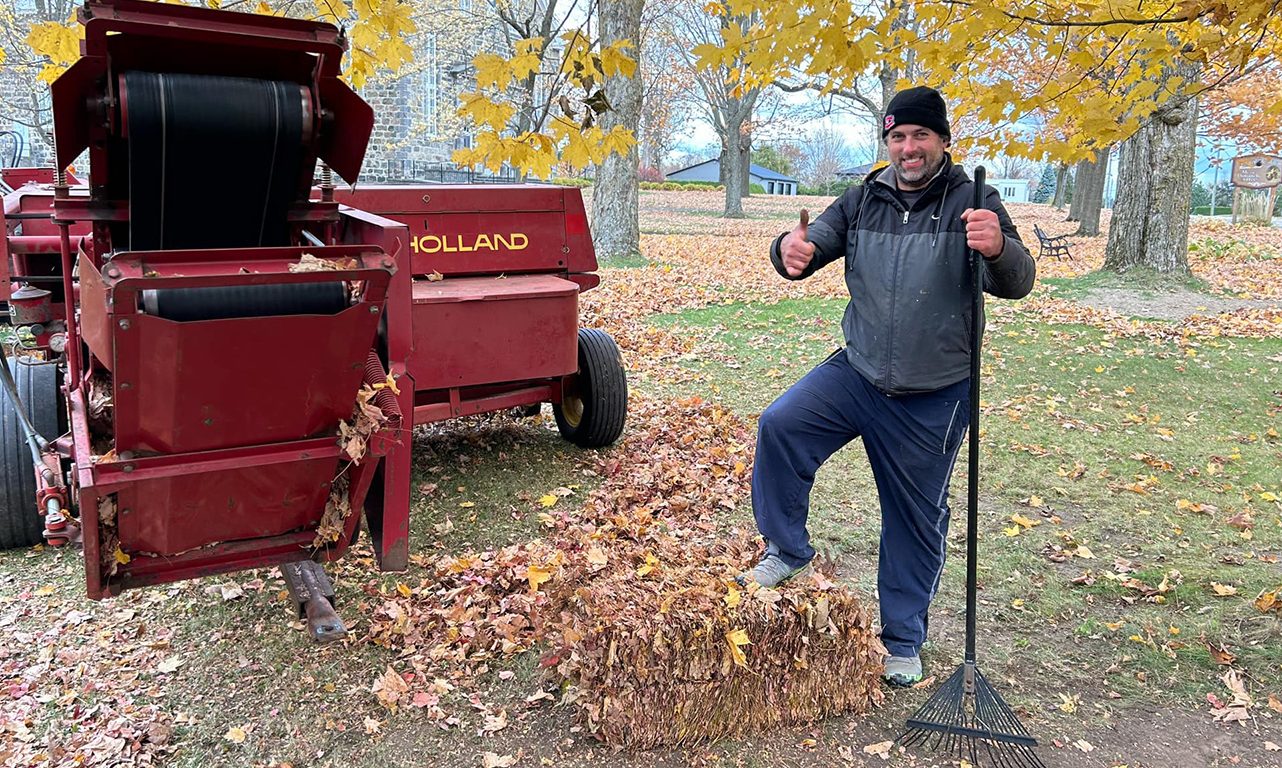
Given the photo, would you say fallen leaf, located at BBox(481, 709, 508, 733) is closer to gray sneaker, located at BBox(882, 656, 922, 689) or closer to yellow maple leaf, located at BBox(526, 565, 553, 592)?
yellow maple leaf, located at BBox(526, 565, 553, 592)

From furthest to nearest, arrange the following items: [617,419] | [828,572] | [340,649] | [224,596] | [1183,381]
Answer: [1183,381], [617,419], [224,596], [340,649], [828,572]

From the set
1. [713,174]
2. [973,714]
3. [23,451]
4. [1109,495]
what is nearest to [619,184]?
[1109,495]

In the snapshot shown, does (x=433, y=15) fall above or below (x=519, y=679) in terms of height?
above

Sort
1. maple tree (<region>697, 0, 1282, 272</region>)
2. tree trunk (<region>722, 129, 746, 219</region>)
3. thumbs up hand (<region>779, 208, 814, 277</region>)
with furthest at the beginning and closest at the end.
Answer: tree trunk (<region>722, 129, 746, 219</region>), maple tree (<region>697, 0, 1282, 272</region>), thumbs up hand (<region>779, 208, 814, 277</region>)

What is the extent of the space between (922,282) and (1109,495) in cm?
299

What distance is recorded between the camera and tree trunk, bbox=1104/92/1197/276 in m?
12.1

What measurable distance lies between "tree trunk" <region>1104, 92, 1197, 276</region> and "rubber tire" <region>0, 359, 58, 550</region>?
40.6ft

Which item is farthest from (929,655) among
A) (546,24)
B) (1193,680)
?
(546,24)

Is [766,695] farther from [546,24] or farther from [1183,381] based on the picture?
[546,24]

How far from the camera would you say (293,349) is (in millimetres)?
2668

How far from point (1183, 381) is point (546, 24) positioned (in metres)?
13.5

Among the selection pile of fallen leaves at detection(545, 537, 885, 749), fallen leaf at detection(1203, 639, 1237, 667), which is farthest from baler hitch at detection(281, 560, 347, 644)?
fallen leaf at detection(1203, 639, 1237, 667)

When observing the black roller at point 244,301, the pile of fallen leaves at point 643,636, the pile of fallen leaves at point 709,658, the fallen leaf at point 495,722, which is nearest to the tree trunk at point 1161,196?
the pile of fallen leaves at point 643,636

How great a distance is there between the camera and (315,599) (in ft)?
12.3
